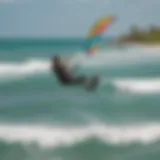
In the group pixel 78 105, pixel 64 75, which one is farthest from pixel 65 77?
pixel 78 105

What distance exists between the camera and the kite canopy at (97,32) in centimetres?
127

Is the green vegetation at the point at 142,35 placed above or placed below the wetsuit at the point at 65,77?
above

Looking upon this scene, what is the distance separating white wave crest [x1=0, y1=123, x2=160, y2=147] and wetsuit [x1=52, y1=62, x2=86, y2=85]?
164 millimetres

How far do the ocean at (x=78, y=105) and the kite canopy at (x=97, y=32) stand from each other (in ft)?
0.08

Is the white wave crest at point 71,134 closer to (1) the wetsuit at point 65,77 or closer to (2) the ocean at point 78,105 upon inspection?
(2) the ocean at point 78,105

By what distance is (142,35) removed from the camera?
1284 millimetres

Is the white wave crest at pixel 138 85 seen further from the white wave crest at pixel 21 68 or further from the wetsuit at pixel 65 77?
the white wave crest at pixel 21 68

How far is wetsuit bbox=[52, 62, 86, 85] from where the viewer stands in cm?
126

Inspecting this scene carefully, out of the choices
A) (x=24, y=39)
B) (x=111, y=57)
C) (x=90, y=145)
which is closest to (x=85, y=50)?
(x=111, y=57)

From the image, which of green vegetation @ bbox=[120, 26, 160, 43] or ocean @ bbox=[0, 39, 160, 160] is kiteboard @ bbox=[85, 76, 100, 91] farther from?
green vegetation @ bbox=[120, 26, 160, 43]

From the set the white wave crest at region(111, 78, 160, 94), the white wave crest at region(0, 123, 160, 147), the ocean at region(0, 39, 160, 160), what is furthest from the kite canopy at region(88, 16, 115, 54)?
the white wave crest at region(0, 123, 160, 147)

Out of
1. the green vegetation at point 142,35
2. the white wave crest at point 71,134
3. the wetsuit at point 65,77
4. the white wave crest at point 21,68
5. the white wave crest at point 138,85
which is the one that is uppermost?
the green vegetation at point 142,35

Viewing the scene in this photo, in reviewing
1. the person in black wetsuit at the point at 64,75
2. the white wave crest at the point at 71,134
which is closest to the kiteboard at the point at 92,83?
the person in black wetsuit at the point at 64,75

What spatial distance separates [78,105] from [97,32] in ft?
0.90
